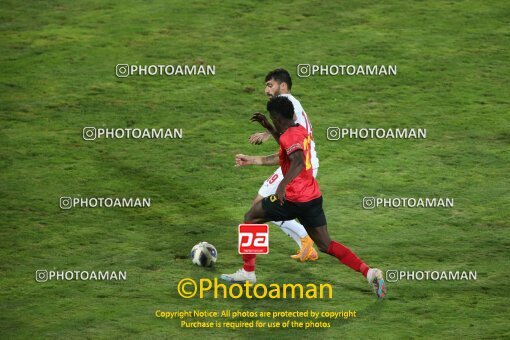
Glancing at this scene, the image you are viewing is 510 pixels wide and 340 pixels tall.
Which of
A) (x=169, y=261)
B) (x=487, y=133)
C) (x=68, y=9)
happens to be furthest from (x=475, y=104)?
(x=68, y=9)

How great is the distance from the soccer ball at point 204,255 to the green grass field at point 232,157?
11 centimetres

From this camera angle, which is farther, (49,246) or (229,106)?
(229,106)

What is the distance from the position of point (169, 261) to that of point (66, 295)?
1.50 m

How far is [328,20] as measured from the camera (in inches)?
850

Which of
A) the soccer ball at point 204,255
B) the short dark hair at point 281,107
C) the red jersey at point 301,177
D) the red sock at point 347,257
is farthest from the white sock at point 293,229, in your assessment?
the short dark hair at point 281,107

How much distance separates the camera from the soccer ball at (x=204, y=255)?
13.4 m

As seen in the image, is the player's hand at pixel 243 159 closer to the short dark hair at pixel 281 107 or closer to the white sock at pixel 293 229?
the short dark hair at pixel 281 107

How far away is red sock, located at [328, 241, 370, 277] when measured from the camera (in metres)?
12.4

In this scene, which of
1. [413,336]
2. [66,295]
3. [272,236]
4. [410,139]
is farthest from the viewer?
[410,139]

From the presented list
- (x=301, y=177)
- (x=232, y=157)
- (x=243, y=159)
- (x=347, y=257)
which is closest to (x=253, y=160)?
(x=243, y=159)

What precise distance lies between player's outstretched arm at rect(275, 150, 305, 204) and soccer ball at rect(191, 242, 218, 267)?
179 cm

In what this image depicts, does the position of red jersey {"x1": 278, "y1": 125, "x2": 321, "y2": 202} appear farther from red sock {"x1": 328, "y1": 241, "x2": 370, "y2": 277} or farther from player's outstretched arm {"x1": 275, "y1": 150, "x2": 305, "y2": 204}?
red sock {"x1": 328, "y1": 241, "x2": 370, "y2": 277}

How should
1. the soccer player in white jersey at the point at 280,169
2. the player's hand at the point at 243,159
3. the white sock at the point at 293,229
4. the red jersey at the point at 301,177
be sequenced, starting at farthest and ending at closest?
the white sock at the point at 293,229 < the soccer player in white jersey at the point at 280,169 < the player's hand at the point at 243,159 < the red jersey at the point at 301,177

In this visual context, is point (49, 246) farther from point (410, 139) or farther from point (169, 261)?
point (410, 139)
